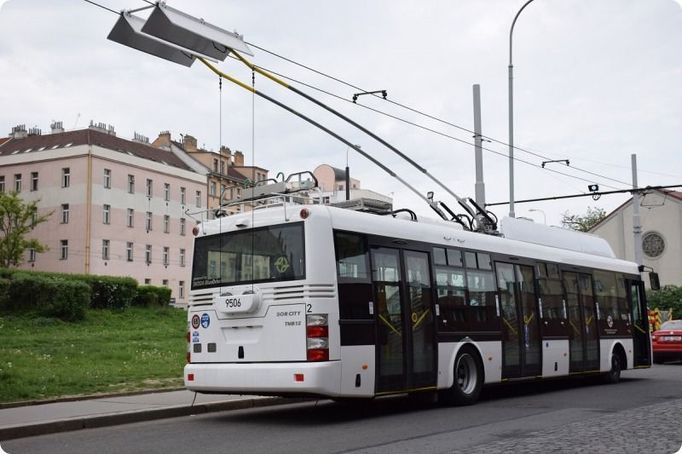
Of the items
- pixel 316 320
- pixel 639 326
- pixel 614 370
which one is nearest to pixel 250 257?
pixel 316 320

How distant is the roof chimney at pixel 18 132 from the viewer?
72125mm

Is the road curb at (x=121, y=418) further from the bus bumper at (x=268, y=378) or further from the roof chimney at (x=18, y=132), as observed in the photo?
the roof chimney at (x=18, y=132)

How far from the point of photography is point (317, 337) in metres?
11.7

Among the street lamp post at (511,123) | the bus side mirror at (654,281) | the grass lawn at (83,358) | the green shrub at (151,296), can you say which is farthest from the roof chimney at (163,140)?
the bus side mirror at (654,281)

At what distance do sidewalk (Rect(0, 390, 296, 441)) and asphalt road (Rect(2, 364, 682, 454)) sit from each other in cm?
25

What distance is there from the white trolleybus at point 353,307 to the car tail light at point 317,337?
1cm

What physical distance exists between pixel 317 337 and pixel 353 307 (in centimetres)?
79

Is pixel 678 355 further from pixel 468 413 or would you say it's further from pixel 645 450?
pixel 645 450

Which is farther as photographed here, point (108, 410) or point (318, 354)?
point (108, 410)

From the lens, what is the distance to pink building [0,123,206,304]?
6156 centimetres

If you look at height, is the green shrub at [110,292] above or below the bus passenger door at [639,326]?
above

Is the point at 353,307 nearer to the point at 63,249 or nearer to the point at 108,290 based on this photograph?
the point at 108,290

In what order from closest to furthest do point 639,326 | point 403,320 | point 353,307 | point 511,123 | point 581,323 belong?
point 353,307, point 403,320, point 581,323, point 639,326, point 511,123

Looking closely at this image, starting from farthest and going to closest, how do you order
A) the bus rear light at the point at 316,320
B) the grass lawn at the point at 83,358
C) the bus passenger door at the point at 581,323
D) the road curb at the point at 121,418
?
the bus passenger door at the point at 581,323, the grass lawn at the point at 83,358, the bus rear light at the point at 316,320, the road curb at the point at 121,418
